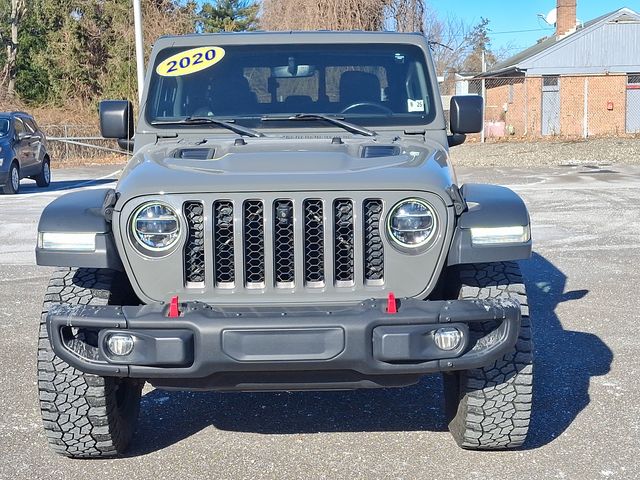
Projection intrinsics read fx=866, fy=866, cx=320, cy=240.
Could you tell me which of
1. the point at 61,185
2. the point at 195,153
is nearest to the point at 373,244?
the point at 195,153

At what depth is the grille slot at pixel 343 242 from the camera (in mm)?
3471

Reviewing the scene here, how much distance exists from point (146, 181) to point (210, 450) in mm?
1320

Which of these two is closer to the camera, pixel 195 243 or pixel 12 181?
pixel 195 243

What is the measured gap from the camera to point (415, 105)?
4988 millimetres

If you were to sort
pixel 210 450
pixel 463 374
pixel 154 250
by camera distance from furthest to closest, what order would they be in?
pixel 210 450 → pixel 463 374 → pixel 154 250

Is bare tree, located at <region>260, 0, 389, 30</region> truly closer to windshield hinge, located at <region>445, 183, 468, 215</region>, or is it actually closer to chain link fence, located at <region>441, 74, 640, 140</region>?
chain link fence, located at <region>441, 74, 640, 140</region>

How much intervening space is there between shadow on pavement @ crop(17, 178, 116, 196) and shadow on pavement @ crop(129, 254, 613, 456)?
12836 mm

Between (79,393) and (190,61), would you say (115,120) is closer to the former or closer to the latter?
(190,61)

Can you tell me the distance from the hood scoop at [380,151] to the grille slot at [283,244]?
66cm

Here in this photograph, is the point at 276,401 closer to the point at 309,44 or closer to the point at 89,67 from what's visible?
the point at 309,44

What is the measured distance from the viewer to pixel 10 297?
7.44 m

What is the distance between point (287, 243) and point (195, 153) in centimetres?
91

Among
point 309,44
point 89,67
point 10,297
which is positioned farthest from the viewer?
point 89,67

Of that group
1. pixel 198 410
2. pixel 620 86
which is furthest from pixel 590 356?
pixel 620 86
